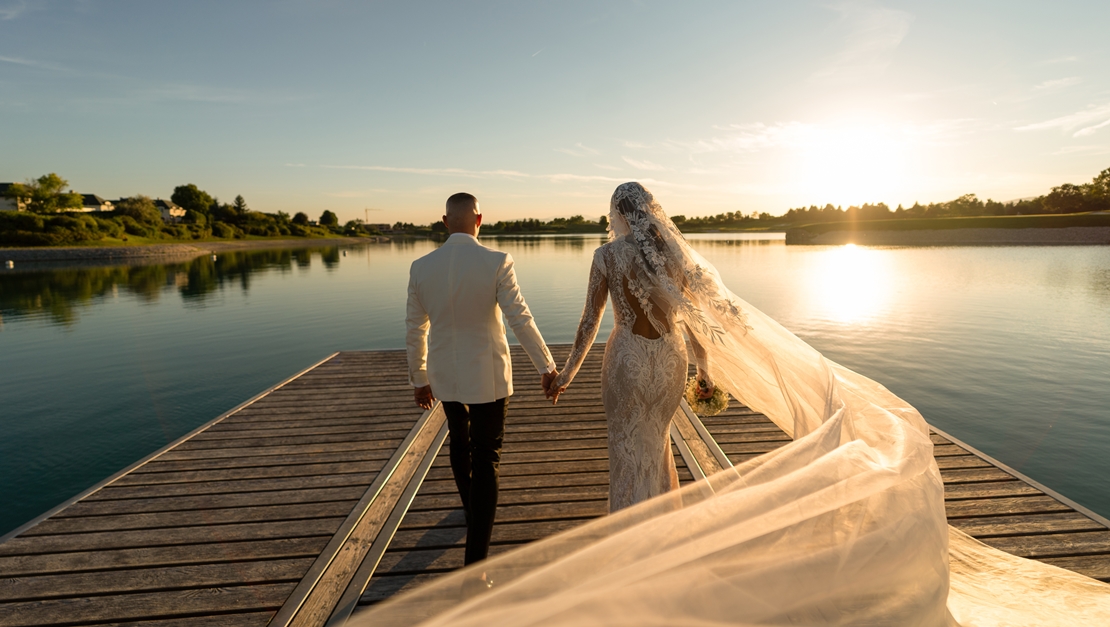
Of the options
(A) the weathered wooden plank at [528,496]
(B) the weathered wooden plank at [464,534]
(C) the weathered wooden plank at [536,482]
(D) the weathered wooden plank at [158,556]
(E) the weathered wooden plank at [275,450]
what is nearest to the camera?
(D) the weathered wooden plank at [158,556]

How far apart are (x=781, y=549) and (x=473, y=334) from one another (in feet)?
6.12

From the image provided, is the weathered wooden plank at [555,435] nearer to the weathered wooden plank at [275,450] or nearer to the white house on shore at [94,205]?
the weathered wooden plank at [275,450]

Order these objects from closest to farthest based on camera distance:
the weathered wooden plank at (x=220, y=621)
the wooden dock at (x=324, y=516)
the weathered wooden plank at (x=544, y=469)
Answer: the weathered wooden plank at (x=220, y=621)
the wooden dock at (x=324, y=516)
the weathered wooden plank at (x=544, y=469)

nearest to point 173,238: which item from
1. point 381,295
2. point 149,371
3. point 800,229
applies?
Result: point 381,295

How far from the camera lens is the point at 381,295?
82.8 feet

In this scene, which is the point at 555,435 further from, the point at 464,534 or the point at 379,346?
the point at 379,346

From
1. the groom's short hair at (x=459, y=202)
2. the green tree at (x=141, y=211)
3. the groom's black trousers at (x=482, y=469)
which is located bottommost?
the groom's black trousers at (x=482, y=469)

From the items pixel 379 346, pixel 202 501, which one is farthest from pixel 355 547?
pixel 379 346

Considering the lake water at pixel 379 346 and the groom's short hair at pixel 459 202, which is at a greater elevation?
the groom's short hair at pixel 459 202

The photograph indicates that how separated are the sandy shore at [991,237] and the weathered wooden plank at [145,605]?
74475mm

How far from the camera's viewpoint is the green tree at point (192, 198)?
325ft

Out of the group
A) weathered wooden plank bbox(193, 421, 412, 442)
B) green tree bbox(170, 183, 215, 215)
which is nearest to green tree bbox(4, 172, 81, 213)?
green tree bbox(170, 183, 215, 215)

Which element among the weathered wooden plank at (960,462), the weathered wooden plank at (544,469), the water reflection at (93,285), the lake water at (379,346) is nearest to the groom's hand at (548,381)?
the weathered wooden plank at (544,469)

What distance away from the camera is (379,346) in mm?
14562
